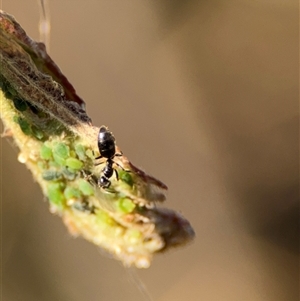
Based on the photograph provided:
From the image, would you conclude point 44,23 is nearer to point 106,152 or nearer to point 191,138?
point 191,138

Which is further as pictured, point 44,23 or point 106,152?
point 44,23

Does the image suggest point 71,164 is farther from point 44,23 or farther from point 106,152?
point 44,23

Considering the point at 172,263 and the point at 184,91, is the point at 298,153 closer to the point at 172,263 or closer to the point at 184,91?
the point at 184,91

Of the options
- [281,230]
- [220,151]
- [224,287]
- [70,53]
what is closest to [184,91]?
[220,151]

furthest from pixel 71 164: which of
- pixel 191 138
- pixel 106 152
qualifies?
pixel 191 138

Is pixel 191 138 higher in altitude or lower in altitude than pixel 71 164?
higher

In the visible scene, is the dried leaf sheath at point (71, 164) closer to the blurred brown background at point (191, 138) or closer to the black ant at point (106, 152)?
the black ant at point (106, 152)
